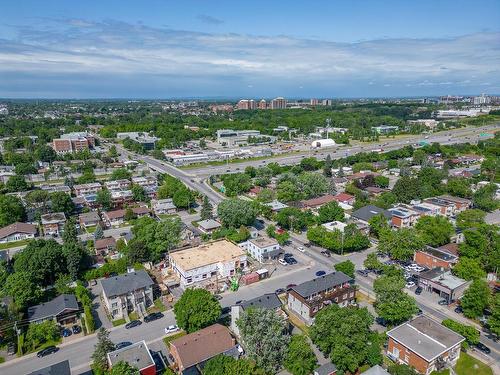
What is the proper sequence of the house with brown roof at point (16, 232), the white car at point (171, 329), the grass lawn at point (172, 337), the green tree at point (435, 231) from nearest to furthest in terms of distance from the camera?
1. the grass lawn at point (172, 337)
2. the white car at point (171, 329)
3. the green tree at point (435, 231)
4. the house with brown roof at point (16, 232)

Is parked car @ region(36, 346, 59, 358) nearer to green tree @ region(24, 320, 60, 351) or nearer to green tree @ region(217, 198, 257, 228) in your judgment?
green tree @ region(24, 320, 60, 351)

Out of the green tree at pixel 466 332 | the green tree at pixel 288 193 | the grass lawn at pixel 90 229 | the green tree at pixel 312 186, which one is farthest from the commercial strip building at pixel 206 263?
the green tree at pixel 312 186

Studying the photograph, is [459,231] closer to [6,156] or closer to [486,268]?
[486,268]

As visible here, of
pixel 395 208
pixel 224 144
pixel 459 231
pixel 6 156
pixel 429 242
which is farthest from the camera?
pixel 224 144

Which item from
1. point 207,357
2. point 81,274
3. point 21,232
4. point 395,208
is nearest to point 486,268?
point 395,208

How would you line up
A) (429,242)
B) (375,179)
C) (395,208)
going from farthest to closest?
(375,179) < (395,208) < (429,242)

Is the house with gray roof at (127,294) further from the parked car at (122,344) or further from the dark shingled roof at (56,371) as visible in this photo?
the dark shingled roof at (56,371)

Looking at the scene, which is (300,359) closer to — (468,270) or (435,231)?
(468,270)
